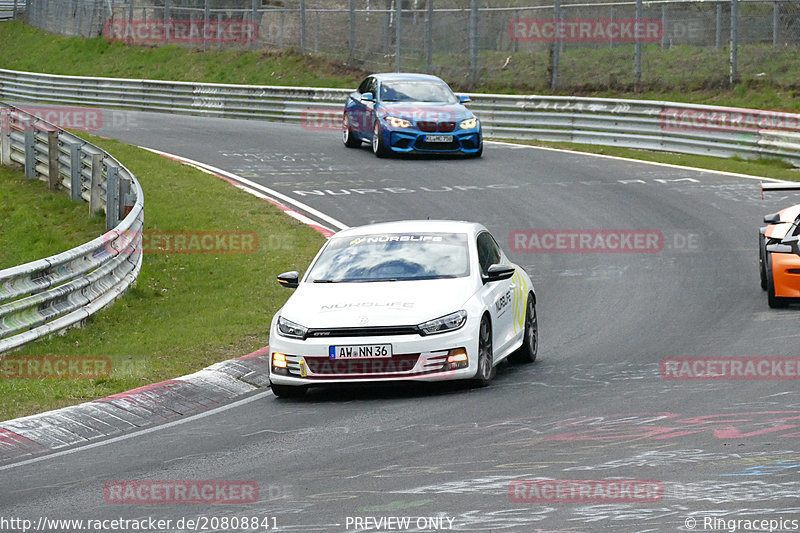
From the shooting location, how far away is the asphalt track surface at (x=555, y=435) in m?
7.25

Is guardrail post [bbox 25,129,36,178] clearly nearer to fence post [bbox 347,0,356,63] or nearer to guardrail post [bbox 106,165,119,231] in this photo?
guardrail post [bbox 106,165,119,231]

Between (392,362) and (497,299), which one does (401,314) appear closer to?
(392,362)

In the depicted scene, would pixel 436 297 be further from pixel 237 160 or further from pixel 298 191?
pixel 237 160

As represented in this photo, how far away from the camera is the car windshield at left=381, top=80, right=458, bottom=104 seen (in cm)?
2812

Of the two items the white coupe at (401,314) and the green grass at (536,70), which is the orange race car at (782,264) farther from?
the green grass at (536,70)

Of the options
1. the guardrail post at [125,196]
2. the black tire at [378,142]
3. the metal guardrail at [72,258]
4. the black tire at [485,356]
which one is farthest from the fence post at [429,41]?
the black tire at [485,356]

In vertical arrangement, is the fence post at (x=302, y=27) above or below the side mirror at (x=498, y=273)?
above

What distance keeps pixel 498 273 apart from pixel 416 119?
1576 centimetres

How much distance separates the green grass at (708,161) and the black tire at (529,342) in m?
12.7

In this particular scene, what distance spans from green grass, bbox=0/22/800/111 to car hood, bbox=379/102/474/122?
7.80 m

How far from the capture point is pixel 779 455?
8.12 m

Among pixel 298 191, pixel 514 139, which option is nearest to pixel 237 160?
pixel 298 191

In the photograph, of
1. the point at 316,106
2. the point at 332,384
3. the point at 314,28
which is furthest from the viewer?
the point at 314,28

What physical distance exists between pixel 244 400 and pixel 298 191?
1334 cm
